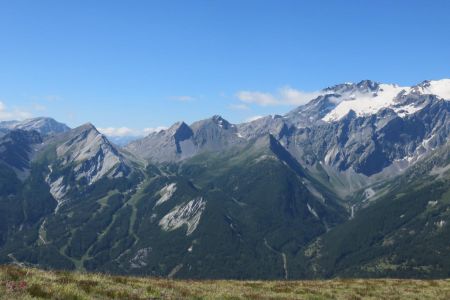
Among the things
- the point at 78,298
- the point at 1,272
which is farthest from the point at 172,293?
the point at 1,272

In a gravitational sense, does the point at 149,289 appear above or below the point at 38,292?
below

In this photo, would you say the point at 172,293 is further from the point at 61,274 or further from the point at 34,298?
the point at 34,298

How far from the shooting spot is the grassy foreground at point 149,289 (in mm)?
21547

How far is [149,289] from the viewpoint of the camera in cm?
2708

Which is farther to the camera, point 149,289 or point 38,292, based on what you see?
point 149,289

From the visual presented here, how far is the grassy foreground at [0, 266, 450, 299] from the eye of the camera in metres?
21.5

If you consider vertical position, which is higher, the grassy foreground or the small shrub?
the small shrub

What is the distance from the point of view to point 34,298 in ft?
65.1

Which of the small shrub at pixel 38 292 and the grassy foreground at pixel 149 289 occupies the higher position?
the small shrub at pixel 38 292

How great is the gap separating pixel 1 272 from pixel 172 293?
9081mm

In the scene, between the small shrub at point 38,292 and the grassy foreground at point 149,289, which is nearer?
the small shrub at point 38,292

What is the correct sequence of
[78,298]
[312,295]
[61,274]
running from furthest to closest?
[312,295], [61,274], [78,298]

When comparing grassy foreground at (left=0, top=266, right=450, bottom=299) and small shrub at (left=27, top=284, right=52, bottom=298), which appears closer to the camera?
small shrub at (left=27, top=284, right=52, bottom=298)

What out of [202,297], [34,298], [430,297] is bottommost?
[430,297]
